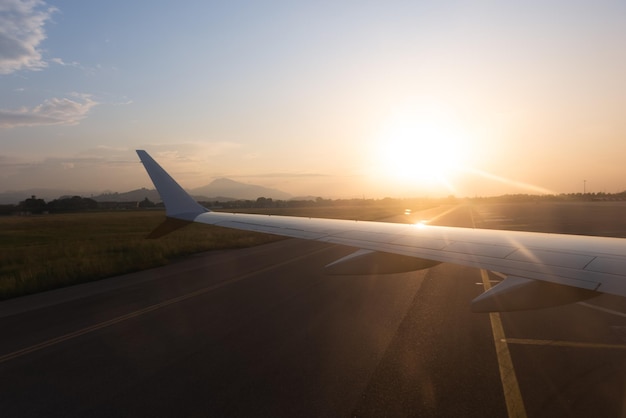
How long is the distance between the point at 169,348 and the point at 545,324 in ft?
21.2

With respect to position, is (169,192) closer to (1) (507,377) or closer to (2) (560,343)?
(1) (507,377)

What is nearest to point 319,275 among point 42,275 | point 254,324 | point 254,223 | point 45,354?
point 254,223

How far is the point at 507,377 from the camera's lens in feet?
19.2

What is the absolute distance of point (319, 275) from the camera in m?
14.5

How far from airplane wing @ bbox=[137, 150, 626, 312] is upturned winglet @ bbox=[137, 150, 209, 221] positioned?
9.90 feet

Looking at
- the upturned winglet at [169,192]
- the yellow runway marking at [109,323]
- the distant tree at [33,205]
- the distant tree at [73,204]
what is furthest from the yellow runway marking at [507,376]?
the distant tree at [73,204]

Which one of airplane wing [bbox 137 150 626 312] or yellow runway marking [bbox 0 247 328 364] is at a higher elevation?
airplane wing [bbox 137 150 626 312]

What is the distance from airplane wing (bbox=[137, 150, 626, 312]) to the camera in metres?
4.28

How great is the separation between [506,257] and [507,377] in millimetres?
1785

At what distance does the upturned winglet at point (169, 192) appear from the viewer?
33.0 feet

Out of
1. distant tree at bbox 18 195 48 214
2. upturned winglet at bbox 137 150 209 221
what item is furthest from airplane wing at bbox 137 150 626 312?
distant tree at bbox 18 195 48 214

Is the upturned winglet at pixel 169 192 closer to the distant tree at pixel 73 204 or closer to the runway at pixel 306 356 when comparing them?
the runway at pixel 306 356

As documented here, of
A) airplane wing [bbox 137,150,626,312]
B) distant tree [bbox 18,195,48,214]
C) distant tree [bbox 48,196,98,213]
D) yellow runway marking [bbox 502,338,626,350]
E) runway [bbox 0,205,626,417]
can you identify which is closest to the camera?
airplane wing [bbox 137,150,626,312]

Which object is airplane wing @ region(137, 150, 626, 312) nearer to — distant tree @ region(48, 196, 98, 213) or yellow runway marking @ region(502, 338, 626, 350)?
yellow runway marking @ region(502, 338, 626, 350)
